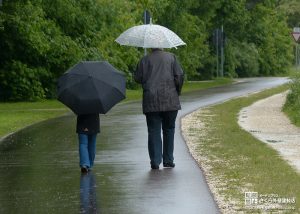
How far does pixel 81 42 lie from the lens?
3591 cm

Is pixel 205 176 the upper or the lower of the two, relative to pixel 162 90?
lower

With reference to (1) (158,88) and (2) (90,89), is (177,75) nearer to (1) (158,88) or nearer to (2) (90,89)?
(1) (158,88)

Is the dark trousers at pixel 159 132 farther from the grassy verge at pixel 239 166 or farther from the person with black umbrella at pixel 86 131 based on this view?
the person with black umbrella at pixel 86 131

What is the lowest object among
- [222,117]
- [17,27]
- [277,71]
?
[277,71]

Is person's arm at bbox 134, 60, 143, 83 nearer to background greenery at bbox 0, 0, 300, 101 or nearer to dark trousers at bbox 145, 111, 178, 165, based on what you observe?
dark trousers at bbox 145, 111, 178, 165

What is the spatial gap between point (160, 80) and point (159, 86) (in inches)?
3.3

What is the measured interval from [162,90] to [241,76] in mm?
62145

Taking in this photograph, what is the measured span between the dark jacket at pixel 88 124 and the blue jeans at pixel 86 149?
114mm

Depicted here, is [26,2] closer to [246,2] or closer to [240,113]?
[240,113]

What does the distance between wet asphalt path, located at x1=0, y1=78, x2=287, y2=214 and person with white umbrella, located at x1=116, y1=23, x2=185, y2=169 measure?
1.30 feet

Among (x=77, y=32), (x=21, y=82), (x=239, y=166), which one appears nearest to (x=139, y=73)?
(x=239, y=166)

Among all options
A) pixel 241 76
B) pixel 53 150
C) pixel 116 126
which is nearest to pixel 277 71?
pixel 241 76

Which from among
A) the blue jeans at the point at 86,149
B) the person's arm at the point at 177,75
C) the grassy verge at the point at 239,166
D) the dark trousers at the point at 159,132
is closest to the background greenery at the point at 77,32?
the grassy verge at the point at 239,166

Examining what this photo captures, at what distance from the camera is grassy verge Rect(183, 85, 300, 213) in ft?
33.3
